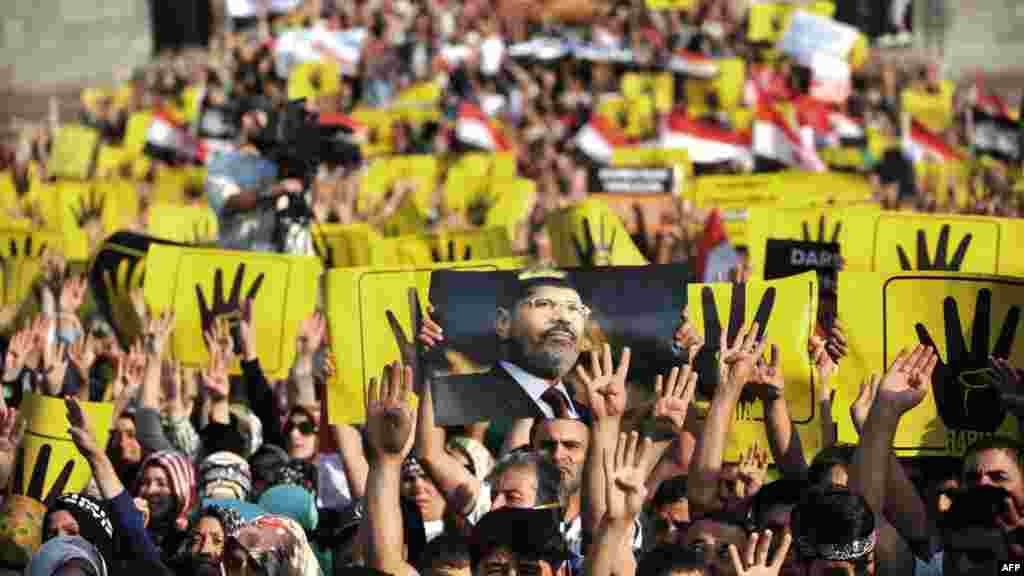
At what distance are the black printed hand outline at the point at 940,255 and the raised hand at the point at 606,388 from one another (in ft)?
9.79

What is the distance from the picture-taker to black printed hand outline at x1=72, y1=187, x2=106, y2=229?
53.0 ft

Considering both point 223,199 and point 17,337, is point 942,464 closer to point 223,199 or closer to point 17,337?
point 17,337

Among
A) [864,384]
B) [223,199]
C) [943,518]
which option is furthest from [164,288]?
[943,518]

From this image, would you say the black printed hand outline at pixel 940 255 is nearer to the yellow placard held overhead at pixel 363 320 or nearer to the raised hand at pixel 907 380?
the yellow placard held overhead at pixel 363 320

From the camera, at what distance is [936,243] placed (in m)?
9.12

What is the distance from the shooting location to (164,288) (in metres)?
9.77

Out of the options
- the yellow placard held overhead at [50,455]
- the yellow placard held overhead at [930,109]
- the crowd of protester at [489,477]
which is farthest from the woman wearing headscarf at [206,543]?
the yellow placard held overhead at [930,109]

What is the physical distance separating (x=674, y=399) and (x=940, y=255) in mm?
2751

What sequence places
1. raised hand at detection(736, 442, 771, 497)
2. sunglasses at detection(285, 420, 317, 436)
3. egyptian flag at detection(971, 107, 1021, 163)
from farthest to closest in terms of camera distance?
egyptian flag at detection(971, 107, 1021, 163), sunglasses at detection(285, 420, 317, 436), raised hand at detection(736, 442, 771, 497)


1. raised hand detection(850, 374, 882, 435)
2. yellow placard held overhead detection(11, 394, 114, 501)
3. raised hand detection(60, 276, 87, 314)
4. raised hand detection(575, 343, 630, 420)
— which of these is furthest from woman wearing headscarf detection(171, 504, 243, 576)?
raised hand detection(60, 276, 87, 314)

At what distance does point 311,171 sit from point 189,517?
4.26 m

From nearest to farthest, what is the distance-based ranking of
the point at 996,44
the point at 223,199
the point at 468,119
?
the point at 223,199
the point at 468,119
the point at 996,44

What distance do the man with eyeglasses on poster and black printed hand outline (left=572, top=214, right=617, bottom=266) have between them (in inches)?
158

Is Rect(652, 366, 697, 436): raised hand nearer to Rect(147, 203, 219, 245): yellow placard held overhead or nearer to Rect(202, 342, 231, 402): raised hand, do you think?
Rect(202, 342, 231, 402): raised hand
